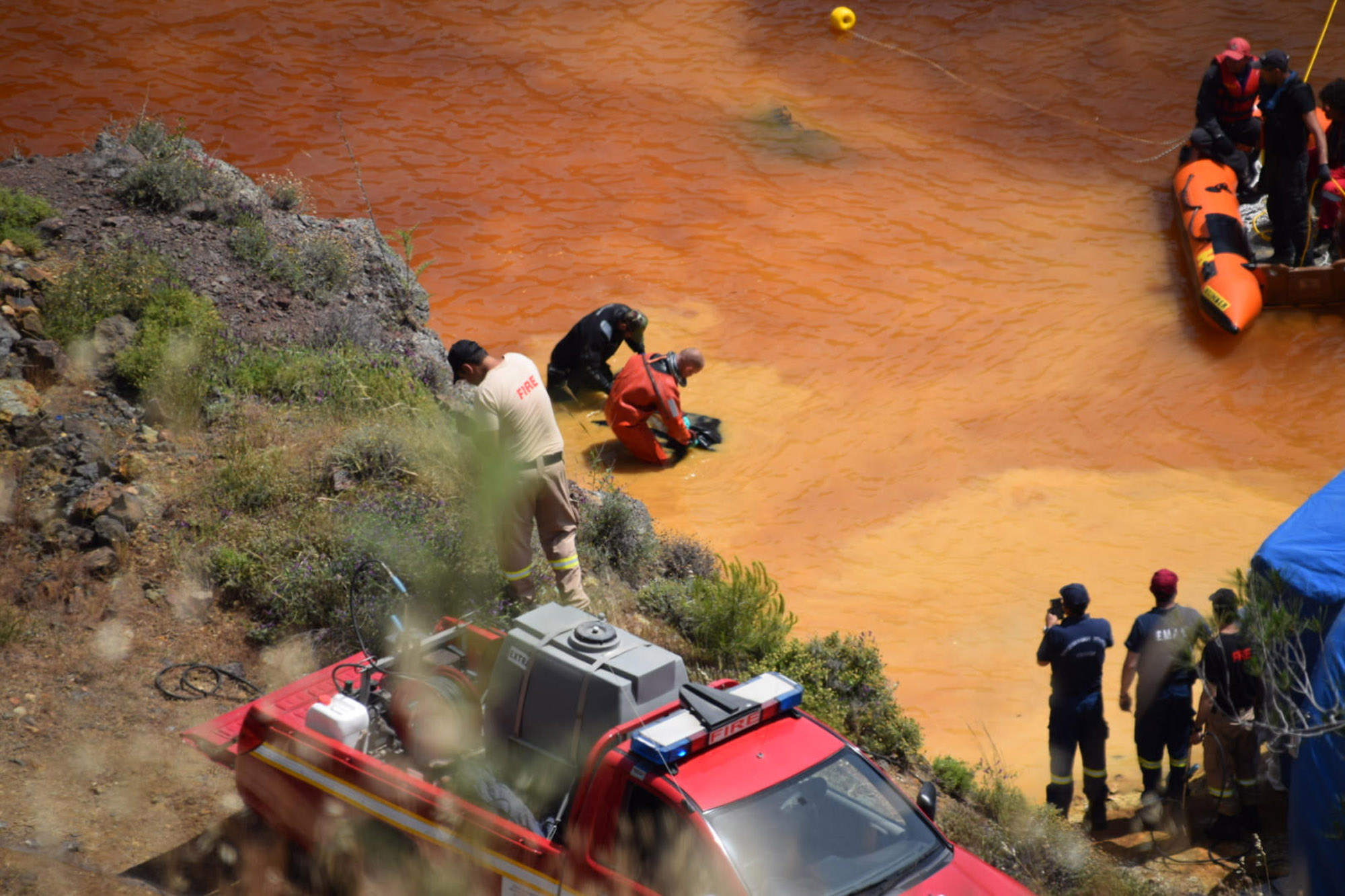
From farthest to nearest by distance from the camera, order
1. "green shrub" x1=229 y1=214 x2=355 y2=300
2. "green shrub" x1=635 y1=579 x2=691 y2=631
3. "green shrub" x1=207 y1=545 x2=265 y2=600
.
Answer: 1. "green shrub" x1=229 y1=214 x2=355 y2=300
2. "green shrub" x1=635 y1=579 x2=691 y2=631
3. "green shrub" x1=207 y1=545 x2=265 y2=600

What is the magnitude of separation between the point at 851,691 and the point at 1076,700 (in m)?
1.35

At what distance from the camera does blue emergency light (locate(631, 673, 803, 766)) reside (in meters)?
4.30

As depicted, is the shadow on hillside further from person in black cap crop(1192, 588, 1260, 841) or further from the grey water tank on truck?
the grey water tank on truck

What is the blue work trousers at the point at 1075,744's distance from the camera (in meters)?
6.61

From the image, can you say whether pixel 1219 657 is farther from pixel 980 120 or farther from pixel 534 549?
pixel 980 120

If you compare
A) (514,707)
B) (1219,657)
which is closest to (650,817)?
(514,707)

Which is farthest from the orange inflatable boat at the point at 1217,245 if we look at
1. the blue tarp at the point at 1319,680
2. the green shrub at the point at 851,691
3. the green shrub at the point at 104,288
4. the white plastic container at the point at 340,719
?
the green shrub at the point at 104,288

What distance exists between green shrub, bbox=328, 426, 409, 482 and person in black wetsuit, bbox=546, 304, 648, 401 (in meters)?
3.24

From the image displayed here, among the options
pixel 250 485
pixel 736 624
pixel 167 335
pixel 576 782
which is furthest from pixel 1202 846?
pixel 167 335

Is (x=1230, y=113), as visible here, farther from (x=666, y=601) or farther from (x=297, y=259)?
(x=297, y=259)

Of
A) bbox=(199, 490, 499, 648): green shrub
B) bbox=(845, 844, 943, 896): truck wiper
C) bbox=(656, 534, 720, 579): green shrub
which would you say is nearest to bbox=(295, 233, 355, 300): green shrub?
bbox=(199, 490, 499, 648): green shrub

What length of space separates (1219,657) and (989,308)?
7.56m

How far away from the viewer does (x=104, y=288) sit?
951 cm

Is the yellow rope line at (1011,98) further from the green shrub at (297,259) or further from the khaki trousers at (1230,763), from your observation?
the khaki trousers at (1230,763)
